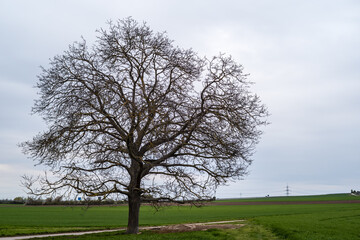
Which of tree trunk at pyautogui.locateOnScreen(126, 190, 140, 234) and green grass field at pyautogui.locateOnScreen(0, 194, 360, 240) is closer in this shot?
green grass field at pyautogui.locateOnScreen(0, 194, 360, 240)

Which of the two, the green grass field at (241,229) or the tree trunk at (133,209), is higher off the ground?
the tree trunk at (133,209)

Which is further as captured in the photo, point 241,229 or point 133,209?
point 241,229

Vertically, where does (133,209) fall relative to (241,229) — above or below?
above

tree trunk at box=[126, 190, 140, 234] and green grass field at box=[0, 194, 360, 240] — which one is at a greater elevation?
tree trunk at box=[126, 190, 140, 234]

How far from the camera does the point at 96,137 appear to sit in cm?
1923

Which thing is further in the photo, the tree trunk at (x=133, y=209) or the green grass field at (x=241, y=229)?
the tree trunk at (x=133, y=209)

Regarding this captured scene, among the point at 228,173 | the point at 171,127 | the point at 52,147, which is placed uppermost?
the point at 171,127

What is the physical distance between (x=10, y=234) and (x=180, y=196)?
45.8 feet

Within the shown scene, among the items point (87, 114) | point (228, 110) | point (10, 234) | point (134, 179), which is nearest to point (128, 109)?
point (87, 114)

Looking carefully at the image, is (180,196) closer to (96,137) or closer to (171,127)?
(171,127)

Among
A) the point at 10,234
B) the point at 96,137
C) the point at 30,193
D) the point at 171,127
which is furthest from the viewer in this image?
the point at 10,234

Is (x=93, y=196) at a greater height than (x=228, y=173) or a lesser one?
lesser

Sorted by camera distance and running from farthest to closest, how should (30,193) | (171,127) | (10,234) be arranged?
(10,234) < (171,127) < (30,193)

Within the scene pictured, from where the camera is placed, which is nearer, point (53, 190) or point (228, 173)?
point (53, 190)
